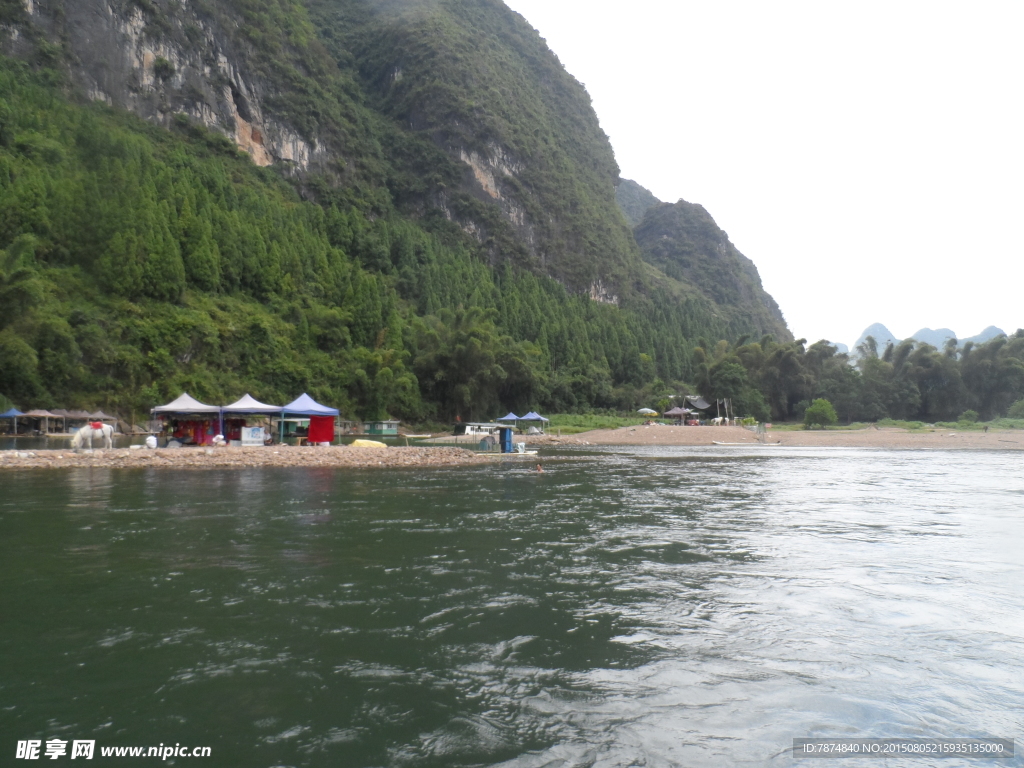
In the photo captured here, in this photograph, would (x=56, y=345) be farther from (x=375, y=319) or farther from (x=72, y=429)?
(x=375, y=319)

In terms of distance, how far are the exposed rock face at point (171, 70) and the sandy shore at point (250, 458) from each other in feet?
271

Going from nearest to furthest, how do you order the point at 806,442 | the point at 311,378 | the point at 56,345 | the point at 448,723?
the point at 448,723
the point at 56,345
the point at 806,442
the point at 311,378

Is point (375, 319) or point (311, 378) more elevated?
point (375, 319)

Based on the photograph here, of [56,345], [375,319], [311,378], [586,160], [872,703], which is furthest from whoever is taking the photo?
[586,160]

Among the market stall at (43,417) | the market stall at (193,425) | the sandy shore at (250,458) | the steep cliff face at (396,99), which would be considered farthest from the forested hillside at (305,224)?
the sandy shore at (250,458)

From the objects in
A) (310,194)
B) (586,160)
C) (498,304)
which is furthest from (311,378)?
(586,160)

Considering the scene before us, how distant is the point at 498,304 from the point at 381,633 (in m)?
98.7

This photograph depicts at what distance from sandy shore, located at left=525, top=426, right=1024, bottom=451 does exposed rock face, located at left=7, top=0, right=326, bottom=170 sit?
3059 inches

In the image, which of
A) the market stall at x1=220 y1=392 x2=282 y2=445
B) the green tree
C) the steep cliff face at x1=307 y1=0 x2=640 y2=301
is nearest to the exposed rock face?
the steep cliff face at x1=307 y1=0 x2=640 y2=301

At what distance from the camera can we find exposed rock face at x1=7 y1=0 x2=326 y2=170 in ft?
283

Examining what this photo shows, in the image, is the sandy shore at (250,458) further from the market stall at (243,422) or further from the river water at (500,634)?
the river water at (500,634)

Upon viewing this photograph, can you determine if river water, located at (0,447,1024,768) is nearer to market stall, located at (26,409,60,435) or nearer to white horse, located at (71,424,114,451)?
white horse, located at (71,424,114,451)

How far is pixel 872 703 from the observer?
4938mm

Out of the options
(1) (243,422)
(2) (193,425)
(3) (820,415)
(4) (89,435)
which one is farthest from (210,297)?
(3) (820,415)
